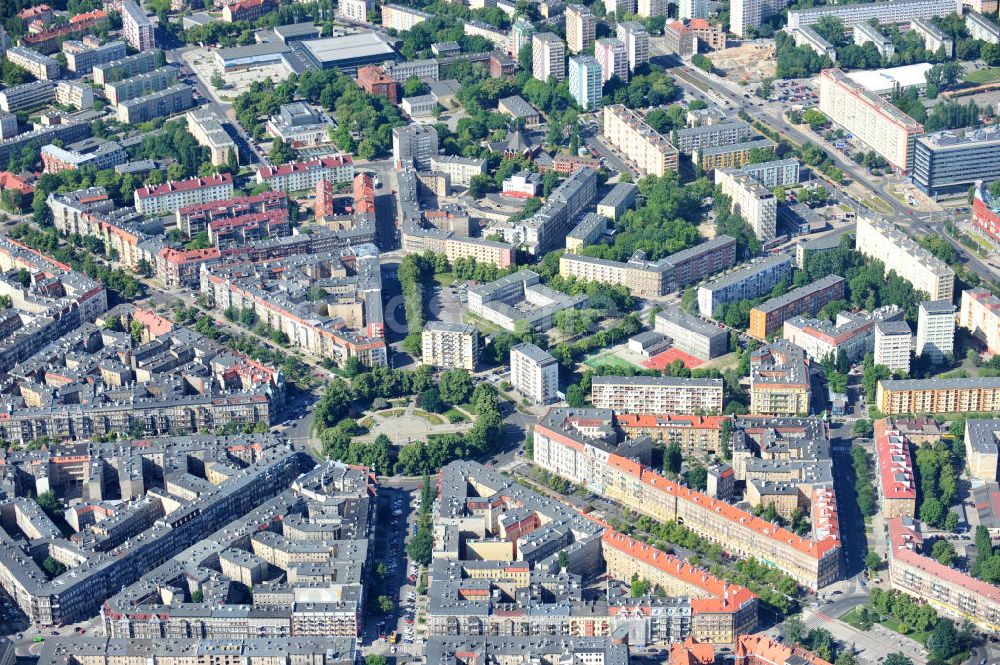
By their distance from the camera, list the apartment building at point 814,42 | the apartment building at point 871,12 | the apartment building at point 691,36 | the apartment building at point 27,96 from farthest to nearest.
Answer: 1. the apartment building at point 871,12
2. the apartment building at point 691,36
3. the apartment building at point 814,42
4. the apartment building at point 27,96

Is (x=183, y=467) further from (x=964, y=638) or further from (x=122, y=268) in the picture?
(x=964, y=638)

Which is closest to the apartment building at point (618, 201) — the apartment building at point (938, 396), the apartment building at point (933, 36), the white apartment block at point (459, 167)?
the white apartment block at point (459, 167)

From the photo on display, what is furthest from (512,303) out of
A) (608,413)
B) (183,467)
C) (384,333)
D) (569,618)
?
(569,618)

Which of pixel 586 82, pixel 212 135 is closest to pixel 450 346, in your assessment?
pixel 212 135

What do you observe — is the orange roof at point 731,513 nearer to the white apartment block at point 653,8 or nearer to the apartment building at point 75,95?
the apartment building at point 75,95

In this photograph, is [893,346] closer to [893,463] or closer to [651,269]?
[893,463]

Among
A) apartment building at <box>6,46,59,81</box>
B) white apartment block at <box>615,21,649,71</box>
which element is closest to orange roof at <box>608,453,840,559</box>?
white apartment block at <box>615,21,649,71</box>
